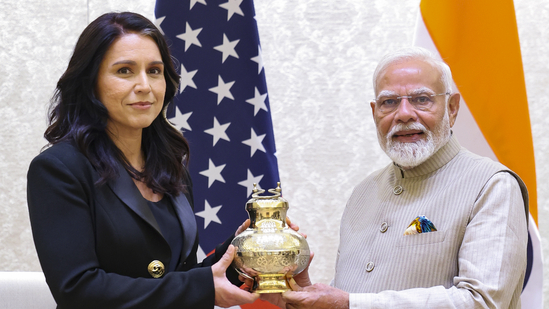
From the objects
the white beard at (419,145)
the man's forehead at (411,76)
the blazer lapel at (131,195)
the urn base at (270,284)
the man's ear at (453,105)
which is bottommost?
the urn base at (270,284)

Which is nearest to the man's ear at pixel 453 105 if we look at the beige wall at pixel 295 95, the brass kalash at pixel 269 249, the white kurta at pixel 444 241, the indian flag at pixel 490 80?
the white kurta at pixel 444 241

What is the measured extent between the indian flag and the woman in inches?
59.2

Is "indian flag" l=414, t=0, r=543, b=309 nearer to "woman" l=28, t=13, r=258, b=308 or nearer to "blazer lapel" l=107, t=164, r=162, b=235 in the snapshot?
"woman" l=28, t=13, r=258, b=308

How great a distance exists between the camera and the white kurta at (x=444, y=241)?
65.9 inches

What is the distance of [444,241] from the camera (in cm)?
180

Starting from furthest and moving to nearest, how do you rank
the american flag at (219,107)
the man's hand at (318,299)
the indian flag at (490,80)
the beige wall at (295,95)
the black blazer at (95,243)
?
1. the beige wall at (295,95)
2. the american flag at (219,107)
3. the indian flag at (490,80)
4. the man's hand at (318,299)
5. the black blazer at (95,243)

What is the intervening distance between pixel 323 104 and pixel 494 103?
1191mm

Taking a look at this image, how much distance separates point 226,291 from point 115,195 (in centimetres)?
48

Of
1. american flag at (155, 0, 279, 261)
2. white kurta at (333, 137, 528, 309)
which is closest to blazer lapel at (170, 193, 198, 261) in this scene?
white kurta at (333, 137, 528, 309)

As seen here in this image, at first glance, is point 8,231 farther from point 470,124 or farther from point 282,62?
point 470,124

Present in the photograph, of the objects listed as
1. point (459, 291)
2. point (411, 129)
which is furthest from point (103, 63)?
point (459, 291)

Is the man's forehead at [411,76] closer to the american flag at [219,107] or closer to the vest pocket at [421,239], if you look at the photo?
the vest pocket at [421,239]

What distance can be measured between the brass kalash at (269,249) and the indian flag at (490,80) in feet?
4.40

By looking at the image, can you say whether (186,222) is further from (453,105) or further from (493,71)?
(493,71)
